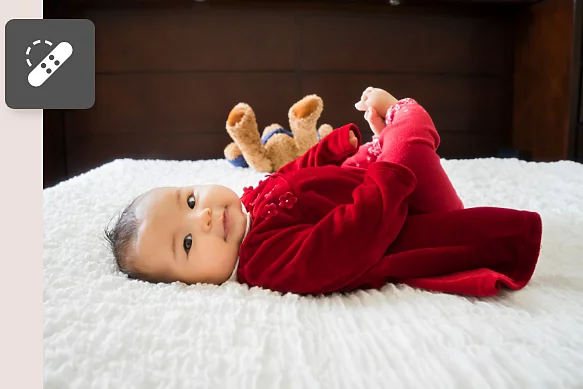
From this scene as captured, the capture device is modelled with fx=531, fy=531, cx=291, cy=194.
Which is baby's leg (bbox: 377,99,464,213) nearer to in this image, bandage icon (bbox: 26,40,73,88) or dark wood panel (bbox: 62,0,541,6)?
bandage icon (bbox: 26,40,73,88)

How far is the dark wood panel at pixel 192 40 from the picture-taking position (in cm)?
209

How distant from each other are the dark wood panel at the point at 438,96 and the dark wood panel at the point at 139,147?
1.49ft

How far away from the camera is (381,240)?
649mm

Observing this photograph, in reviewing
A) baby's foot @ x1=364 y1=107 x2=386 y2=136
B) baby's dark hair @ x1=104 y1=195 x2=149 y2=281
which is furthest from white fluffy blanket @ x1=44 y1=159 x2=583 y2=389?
baby's foot @ x1=364 y1=107 x2=386 y2=136

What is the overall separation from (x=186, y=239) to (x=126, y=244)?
3.1 inches

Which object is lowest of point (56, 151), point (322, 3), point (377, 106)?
point (56, 151)

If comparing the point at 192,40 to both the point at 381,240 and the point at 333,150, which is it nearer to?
the point at 333,150

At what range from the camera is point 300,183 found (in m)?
0.76

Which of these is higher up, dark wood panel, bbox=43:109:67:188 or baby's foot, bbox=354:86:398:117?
baby's foot, bbox=354:86:398:117

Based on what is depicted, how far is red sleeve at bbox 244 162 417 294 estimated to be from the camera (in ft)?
2.06

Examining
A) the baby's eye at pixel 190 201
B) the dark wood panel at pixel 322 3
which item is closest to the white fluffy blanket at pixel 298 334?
the baby's eye at pixel 190 201

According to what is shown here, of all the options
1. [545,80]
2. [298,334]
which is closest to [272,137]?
[298,334]

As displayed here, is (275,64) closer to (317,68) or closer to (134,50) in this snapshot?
(317,68)

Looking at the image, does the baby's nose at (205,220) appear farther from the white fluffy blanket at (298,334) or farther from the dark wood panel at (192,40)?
the dark wood panel at (192,40)
